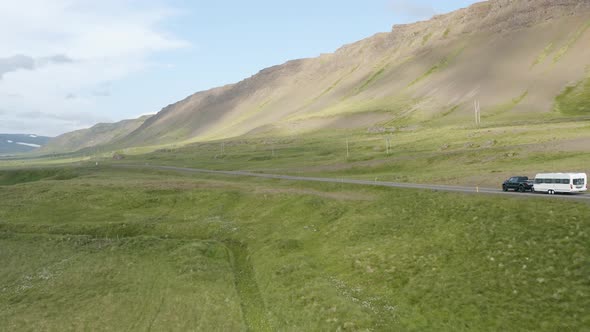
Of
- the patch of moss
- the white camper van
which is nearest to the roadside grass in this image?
the white camper van

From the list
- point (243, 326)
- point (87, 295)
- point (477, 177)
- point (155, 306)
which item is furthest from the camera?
point (477, 177)

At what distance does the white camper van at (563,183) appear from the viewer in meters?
50.4

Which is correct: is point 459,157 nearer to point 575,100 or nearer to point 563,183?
point 563,183

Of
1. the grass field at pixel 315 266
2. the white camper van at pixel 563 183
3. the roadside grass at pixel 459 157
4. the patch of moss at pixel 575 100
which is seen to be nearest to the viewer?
the grass field at pixel 315 266

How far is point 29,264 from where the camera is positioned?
53.8m

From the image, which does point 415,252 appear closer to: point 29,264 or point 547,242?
point 547,242

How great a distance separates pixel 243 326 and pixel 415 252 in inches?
724

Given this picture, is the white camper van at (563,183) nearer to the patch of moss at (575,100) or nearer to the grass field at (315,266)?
the grass field at (315,266)

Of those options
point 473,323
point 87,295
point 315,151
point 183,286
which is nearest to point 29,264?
point 87,295

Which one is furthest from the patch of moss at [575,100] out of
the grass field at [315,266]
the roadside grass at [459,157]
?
the grass field at [315,266]

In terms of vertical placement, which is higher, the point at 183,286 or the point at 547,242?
the point at 547,242

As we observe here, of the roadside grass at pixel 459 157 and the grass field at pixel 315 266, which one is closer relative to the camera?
the grass field at pixel 315 266

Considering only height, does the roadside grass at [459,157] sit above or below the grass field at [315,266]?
above

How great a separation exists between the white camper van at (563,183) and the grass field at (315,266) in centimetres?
641
